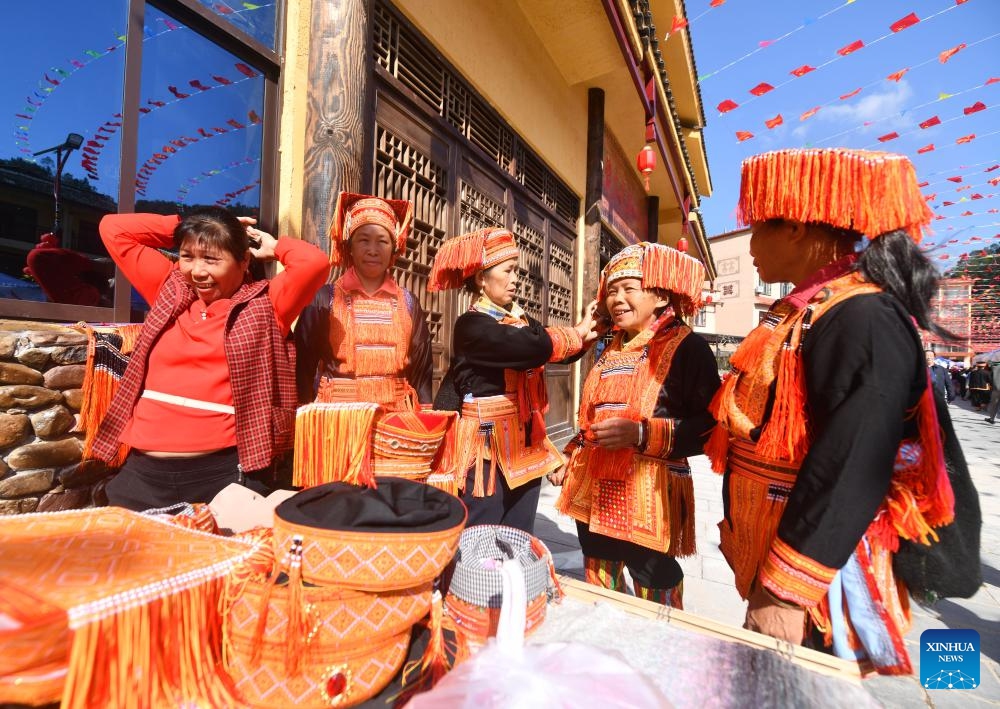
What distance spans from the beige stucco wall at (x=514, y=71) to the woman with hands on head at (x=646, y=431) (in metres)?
3.04

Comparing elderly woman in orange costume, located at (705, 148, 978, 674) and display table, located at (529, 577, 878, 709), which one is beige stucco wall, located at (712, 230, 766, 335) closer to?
elderly woman in orange costume, located at (705, 148, 978, 674)

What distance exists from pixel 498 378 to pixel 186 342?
124 centimetres

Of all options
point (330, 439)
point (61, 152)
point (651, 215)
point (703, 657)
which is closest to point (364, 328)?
point (330, 439)

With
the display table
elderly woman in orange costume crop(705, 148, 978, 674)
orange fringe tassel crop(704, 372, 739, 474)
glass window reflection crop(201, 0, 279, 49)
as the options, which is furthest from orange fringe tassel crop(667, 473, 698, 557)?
glass window reflection crop(201, 0, 279, 49)

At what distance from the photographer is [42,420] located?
175 cm

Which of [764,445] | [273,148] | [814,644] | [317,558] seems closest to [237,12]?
[273,148]

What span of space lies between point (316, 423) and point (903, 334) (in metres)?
1.54

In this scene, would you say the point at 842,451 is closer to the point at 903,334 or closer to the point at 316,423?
the point at 903,334

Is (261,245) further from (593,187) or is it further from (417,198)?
(593,187)

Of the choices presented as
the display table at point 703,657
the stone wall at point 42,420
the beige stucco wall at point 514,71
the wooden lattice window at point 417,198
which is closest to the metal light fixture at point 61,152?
the stone wall at point 42,420

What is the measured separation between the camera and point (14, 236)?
2.64 meters

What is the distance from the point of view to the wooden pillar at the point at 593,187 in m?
7.12

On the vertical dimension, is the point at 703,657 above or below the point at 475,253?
below

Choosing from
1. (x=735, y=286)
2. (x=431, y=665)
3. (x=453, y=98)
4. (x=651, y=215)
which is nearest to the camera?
(x=431, y=665)
